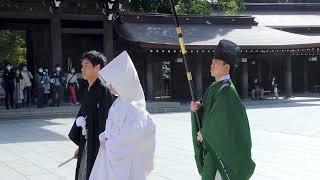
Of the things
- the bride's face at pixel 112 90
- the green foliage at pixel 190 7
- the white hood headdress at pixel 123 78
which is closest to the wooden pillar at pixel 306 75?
the green foliage at pixel 190 7

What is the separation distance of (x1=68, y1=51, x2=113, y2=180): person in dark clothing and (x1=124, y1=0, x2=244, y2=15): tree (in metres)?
24.4

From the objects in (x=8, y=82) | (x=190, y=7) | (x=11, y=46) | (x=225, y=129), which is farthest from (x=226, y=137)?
(x=190, y=7)

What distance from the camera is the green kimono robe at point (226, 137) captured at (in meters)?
3.83

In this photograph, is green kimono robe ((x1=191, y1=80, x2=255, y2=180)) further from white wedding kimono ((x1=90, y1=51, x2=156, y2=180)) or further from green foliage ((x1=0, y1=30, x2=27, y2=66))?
green foliage ((x1=0, y1=30, x2=27, y2=66))

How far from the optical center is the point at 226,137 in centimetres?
382

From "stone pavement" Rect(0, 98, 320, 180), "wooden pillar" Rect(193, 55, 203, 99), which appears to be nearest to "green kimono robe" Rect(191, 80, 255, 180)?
"stone pavement" Rect(0, 98, 320, 180)

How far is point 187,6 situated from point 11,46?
10.7 m

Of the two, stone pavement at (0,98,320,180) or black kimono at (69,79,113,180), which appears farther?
stone pavement at (0,98,320,180)

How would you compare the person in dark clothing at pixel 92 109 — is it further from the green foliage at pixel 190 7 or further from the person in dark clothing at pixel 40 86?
the green foliage at pixel 190 7

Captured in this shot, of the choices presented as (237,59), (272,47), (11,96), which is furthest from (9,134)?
(272,47)

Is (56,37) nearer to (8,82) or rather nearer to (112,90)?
(8,82)

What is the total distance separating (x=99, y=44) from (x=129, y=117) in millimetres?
18262

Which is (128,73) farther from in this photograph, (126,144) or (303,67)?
(303,67)

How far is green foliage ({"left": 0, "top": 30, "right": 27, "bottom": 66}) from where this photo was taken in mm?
28625
